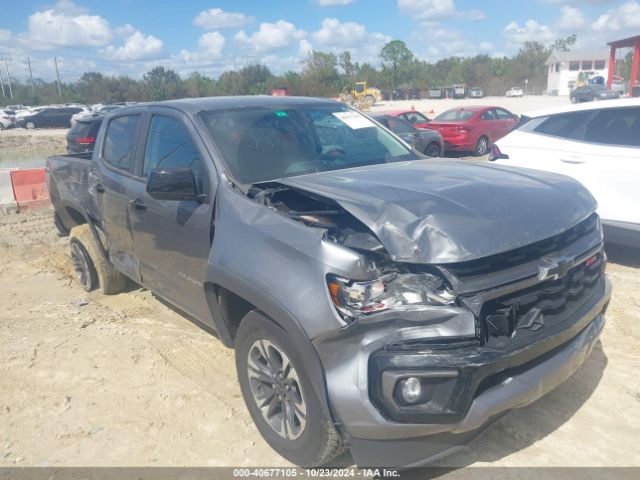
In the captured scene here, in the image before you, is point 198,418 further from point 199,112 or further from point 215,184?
point 199,112

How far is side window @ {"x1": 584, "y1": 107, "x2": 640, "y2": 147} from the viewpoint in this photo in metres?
5.59

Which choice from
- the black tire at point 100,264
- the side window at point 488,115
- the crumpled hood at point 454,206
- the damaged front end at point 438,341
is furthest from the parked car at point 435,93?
the damaged front end at point 438,341

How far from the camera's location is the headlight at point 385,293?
2.37 metres

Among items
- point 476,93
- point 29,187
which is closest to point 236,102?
point 29,187

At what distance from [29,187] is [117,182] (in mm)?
6886

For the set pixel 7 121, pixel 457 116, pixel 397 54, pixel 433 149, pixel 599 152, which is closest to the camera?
pixel 599 152

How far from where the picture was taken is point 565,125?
6.13 meters

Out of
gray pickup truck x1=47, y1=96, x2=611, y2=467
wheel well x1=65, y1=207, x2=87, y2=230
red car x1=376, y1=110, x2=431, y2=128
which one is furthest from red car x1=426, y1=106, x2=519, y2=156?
gray pickup truck x1=47, y1=96, x2=611, y2=467

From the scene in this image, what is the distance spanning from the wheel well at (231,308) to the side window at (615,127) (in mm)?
4421

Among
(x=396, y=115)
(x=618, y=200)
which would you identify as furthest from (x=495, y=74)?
(x=618, y=200)

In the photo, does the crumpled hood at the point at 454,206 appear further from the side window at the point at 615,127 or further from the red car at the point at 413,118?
the red car at the point at 413,118

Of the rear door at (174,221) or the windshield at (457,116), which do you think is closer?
the rear door at (174,221)

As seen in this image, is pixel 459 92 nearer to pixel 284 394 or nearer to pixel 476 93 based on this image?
pixel 476 93

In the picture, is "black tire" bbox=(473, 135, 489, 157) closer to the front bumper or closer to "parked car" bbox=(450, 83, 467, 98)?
the front bumper
